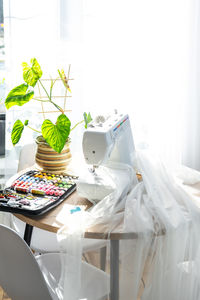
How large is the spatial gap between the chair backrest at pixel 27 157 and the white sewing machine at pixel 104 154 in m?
0.72

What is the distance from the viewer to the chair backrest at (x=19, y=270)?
1.27m

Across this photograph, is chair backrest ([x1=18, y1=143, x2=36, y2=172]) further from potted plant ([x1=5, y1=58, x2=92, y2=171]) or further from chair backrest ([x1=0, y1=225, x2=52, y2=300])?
chair backrest ([x1=0, y1=225, x2=52, y2=300])

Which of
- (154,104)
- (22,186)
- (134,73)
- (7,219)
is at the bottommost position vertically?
(7,219)

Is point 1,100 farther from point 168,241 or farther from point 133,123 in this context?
point 168,241

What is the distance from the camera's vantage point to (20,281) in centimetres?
136

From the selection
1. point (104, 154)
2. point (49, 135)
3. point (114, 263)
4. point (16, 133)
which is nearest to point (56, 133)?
point (49, 135)

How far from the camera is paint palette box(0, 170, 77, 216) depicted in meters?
1.51

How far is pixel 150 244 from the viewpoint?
141 cm

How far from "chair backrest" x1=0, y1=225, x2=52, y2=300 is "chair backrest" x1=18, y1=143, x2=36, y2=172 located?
3.00ft

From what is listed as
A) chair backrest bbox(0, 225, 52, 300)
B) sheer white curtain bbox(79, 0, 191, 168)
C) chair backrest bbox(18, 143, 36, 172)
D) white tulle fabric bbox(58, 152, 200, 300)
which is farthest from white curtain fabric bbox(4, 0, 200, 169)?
chair backrest bbox(0, 225, 52, 300)

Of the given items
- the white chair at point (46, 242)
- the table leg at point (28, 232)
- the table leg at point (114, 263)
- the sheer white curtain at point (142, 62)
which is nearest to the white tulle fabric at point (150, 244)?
the table leg at point (114, 263)

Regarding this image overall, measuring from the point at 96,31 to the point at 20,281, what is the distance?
64.4 inches

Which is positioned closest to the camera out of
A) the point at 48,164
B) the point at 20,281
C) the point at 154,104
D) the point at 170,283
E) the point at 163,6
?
the point at 20,281

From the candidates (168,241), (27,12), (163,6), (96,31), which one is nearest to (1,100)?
(27,12)
